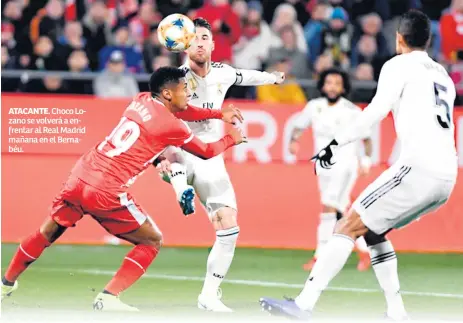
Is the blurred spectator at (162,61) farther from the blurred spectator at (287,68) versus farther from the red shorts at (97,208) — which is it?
the red shorts at (97,208)

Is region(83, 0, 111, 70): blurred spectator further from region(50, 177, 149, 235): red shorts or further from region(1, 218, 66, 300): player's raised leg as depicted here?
region(50, 177, 149, 235): red shorts

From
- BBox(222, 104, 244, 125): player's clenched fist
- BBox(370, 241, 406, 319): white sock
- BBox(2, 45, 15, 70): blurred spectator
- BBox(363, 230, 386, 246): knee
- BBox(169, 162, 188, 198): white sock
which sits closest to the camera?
BBox(363, 230, 386, 246): knee

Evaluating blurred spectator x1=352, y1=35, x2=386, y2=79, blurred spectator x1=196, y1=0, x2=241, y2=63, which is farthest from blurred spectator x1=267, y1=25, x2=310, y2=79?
blurred spectator x1=352, y1=35, x2=386, y2=79

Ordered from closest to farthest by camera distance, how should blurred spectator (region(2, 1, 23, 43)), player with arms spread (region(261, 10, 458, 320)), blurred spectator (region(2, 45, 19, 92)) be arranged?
player with arms spread (region(261, 10, 458, 320))
blurred spectator (region(2, 45, 19, 92))
blurred spectator (region(2, 1, 23, 43))

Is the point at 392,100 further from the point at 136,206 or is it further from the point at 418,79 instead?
the point at 136,206

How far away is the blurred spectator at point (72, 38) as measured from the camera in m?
16.3

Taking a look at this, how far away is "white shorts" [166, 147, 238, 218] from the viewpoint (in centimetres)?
1005

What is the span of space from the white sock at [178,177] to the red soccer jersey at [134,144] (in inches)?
14.0

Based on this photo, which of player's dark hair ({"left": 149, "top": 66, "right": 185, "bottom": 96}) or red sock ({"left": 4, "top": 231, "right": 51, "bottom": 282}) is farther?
red sock ({"left": 4, "top": 231, "right": 51, "bottom": 282})

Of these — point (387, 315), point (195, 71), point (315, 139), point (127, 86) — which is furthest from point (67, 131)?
point (387, 315)

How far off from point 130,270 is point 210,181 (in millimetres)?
1105

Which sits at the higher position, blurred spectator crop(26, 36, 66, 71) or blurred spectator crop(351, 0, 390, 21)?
blurred spectator crop(351, 0, 390, 21)

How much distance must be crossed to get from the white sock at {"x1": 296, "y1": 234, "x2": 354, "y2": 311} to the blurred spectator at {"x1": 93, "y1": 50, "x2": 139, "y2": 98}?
7.54 metres

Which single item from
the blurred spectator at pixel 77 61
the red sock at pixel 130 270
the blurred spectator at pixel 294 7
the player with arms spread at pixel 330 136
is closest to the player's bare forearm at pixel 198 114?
the red sock at pixel 130 270
